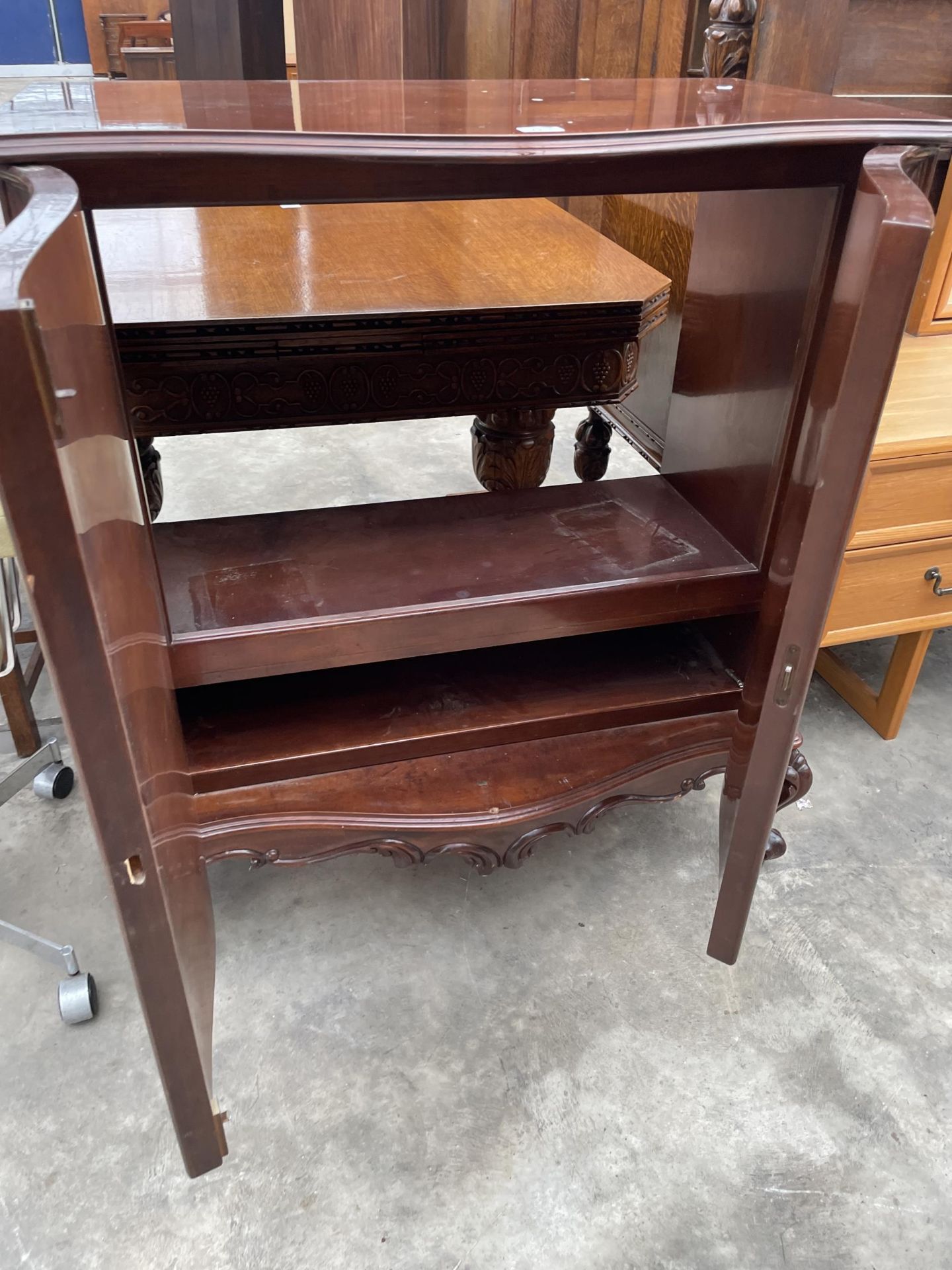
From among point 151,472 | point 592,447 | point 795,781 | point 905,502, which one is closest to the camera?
point 795,781

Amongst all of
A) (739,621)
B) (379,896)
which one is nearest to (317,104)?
(739,621)

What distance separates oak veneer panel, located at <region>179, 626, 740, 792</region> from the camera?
1.12 meters

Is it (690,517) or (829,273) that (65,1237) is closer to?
(690,517)

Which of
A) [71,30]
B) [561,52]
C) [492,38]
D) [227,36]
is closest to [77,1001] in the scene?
[227,36]

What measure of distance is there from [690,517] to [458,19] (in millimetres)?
2523

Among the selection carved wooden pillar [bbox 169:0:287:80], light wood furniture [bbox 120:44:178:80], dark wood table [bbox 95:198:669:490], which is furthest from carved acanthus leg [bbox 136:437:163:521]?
light wood furniture [bbox 120:44:178:80]

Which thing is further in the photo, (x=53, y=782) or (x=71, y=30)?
(x=71, y=30)

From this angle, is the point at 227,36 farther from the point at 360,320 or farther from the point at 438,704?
the point at 438,704

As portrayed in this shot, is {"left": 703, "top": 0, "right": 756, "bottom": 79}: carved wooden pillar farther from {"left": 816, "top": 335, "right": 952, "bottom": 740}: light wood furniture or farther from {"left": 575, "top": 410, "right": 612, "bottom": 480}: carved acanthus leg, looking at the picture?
{"left": 575, "top": 410, "right": 612, "bottom": 480}: carved acanthus leg

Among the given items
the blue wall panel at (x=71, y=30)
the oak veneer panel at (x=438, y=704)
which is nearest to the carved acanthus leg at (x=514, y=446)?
the oak veneer panel at (x=438, y=704)

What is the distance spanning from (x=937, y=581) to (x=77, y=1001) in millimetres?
1427

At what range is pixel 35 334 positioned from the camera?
52 cm

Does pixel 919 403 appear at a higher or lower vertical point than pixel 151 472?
higher

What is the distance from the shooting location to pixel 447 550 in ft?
3.90
